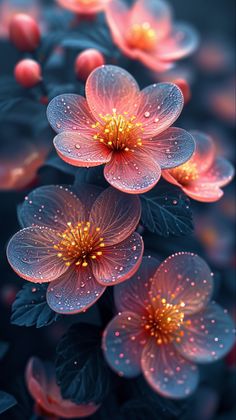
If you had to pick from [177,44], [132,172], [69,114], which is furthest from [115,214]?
[177,44]

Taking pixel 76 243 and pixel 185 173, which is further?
pixel 185 173

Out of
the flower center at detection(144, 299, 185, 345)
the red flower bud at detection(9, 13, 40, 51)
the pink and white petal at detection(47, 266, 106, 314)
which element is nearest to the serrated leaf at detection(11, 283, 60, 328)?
the pink and white petal at detection(47, 266, 106, 314)

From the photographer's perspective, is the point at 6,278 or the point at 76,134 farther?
the point at 6,278

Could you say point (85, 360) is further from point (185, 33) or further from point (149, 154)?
point (185, 33)

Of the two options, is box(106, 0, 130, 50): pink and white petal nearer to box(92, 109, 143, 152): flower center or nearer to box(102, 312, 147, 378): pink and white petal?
box(92, 109, 143, 152): flower center

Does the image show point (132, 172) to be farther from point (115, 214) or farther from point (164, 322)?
point (164, 322)

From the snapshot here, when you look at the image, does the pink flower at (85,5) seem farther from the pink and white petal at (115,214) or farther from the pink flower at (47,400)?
the pink flower at (47,400)

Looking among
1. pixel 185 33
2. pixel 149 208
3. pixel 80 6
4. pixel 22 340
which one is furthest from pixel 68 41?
pixel 22 340
